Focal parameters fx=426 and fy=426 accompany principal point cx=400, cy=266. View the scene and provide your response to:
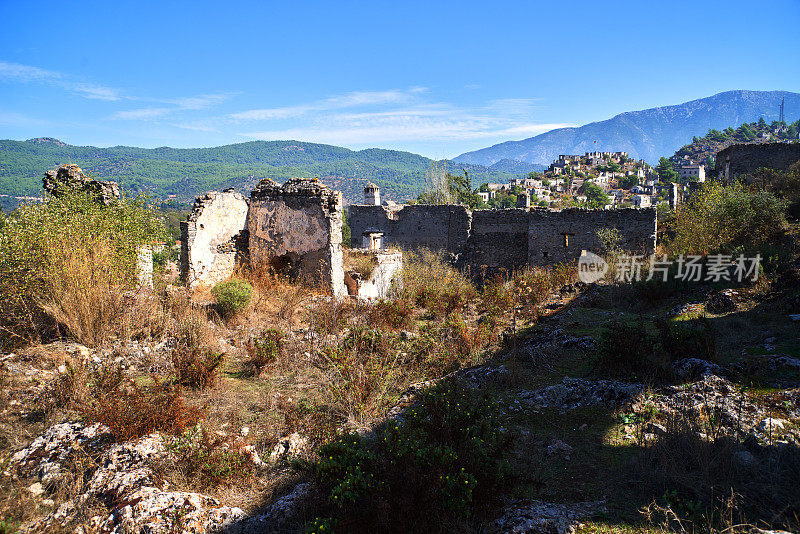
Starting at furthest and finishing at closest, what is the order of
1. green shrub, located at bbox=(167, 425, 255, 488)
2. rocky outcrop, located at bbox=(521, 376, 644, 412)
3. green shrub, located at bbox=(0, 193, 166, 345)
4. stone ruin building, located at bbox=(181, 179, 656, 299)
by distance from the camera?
stone ruin building, located at bbox=(181, 179, 656, 299)
green shrub, located at bbox=(0, 193, 166, 345)
rocky outcrop, located at bbox=(521, 376, 644, 412)
green shrub, located at bbox=(167, 425, 255, 488)

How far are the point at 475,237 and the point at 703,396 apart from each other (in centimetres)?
1356

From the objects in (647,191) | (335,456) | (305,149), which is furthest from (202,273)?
(305,149)

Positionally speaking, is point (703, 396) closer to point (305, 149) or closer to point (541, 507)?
point (541, 507)

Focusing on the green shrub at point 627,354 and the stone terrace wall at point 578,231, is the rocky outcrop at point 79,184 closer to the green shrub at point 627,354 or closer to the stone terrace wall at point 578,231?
the green shrub at point 627,354

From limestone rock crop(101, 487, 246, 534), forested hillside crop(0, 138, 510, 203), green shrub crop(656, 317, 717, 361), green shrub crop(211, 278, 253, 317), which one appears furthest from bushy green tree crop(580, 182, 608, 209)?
limestone rock crop(101, 487, 246, 534)

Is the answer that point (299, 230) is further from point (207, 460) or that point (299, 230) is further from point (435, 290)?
point (207, 460)

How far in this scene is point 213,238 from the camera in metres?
10.4

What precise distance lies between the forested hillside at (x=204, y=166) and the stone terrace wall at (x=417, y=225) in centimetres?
3650

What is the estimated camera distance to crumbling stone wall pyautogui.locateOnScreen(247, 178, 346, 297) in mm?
10320

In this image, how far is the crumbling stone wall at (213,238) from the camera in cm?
976

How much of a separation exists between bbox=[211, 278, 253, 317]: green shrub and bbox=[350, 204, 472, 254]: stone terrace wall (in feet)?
37.3

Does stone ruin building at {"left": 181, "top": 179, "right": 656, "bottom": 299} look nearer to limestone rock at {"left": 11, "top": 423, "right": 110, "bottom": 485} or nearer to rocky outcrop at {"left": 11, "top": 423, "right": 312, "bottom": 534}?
limestone rock at {"left": 11, "top": 423, "right": 110, "bottom": 485}

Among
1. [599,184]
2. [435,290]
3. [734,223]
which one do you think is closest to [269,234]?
[435,290]

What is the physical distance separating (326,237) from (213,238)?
2758mm
